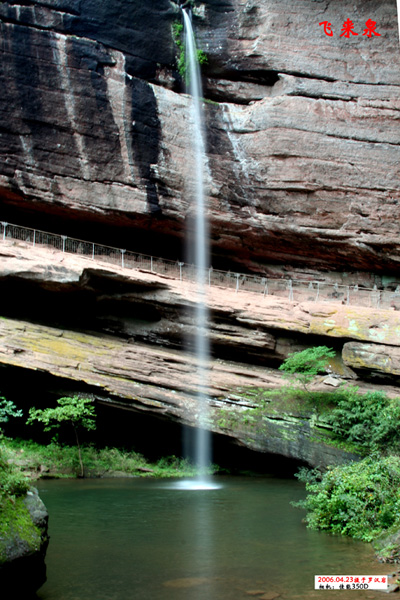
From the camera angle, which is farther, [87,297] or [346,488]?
[87,297]

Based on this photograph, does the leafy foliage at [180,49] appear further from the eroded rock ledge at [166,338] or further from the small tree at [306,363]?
the small tree at [306,363]

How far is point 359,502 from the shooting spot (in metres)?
9.20

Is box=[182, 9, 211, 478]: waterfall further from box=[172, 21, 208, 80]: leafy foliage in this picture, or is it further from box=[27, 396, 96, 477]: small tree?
box=[27, 396, 96, 477]: small tree

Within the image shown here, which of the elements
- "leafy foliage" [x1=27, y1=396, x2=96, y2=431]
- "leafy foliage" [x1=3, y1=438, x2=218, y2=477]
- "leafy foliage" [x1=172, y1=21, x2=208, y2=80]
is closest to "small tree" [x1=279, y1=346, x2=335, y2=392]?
"leafy foliage" [x1=3, y1=438, x2=218, y2=477]

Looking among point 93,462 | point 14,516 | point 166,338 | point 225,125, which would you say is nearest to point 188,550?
point 14,516

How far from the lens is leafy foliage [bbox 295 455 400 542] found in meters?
8.75

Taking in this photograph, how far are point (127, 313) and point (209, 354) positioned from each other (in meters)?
3.82

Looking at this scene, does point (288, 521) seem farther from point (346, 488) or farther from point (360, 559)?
point (360, 559)

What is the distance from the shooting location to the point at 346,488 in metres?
9.62

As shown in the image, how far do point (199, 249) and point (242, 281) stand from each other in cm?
275

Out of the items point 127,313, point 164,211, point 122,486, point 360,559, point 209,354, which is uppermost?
point 164,211

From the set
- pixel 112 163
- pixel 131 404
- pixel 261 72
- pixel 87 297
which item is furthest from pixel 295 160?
pixel 131 404

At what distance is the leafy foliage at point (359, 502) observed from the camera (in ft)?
28.7

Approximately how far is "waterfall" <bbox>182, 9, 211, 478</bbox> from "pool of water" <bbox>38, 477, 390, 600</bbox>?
5477 mm
